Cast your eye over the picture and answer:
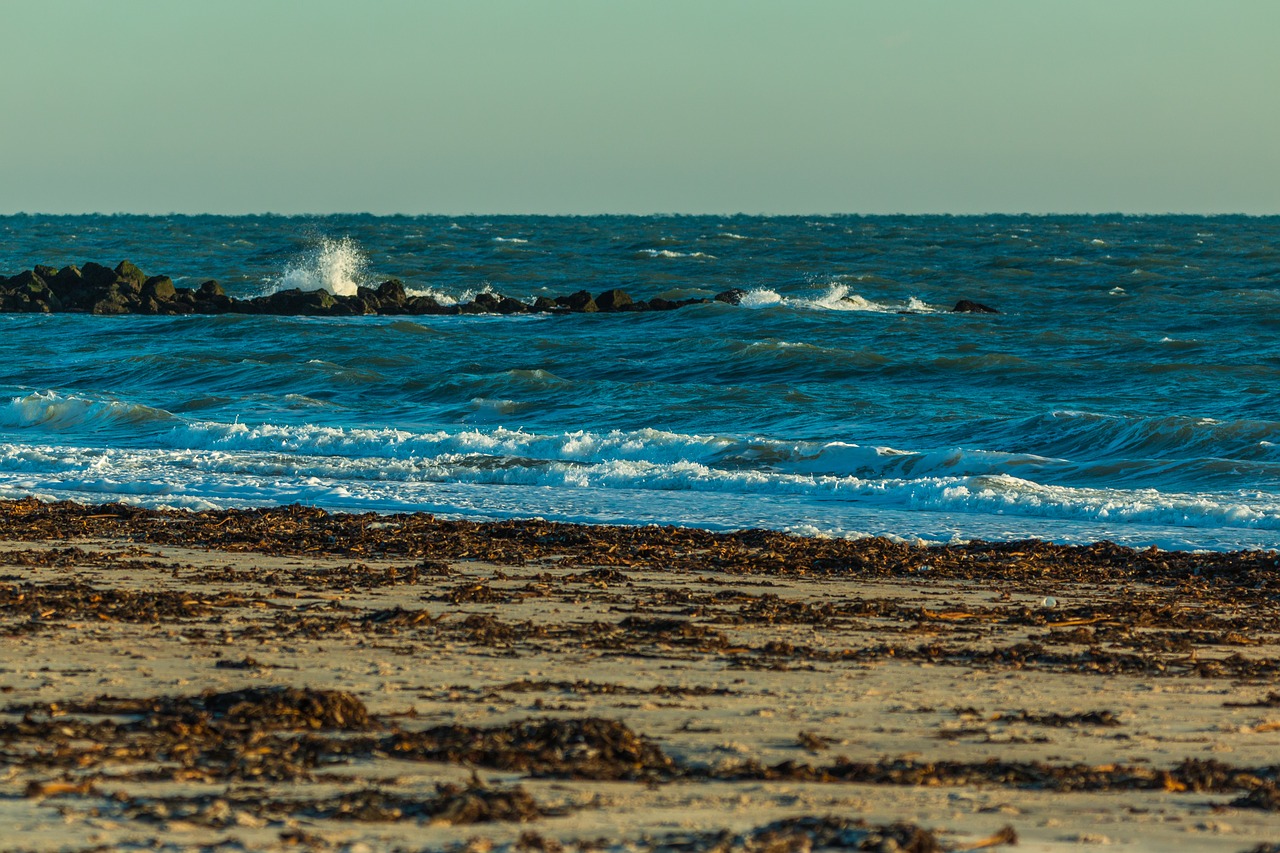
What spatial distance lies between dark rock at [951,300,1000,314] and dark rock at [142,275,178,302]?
62.3ft

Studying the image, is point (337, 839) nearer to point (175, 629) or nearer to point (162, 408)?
point (175, 629)

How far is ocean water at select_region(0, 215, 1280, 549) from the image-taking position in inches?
492

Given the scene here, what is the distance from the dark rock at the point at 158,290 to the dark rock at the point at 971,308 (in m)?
19.0

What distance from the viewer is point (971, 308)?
3438 cm

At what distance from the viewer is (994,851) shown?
3.76 meters

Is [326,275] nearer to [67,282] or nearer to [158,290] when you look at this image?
[158,290]

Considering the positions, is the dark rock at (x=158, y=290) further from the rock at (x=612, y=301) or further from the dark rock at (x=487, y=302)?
the rock at (x=612, y=301)

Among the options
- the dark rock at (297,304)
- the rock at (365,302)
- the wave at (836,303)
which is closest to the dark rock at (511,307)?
the rock at (365,302)

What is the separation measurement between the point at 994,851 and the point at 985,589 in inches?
188

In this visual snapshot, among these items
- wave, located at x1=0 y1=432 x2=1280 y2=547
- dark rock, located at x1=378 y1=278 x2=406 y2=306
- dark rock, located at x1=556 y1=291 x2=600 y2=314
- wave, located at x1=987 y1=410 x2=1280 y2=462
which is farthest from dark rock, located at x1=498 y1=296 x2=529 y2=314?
wave, located at x1=0 y1=432 x2=1280 y2=547

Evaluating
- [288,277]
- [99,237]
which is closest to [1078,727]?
[288,277]

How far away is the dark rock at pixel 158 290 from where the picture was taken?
1434 inches

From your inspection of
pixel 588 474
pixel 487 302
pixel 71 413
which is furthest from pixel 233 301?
pixel 588 474

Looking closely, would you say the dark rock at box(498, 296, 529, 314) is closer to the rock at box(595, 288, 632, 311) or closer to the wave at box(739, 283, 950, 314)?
the rock at box(595, 288, 632, 311)
